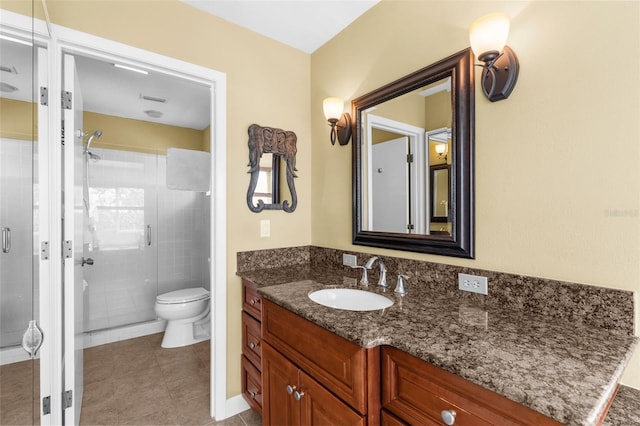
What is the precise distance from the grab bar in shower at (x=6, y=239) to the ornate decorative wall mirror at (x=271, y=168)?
126 cm

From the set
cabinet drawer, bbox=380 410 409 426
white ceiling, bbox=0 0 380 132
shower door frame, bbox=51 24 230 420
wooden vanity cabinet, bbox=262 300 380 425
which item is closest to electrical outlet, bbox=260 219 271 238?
shower door frame, bbox=51 24 230 420

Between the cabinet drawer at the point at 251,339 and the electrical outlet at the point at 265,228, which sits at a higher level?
the electrical outlet at the point at 265,228

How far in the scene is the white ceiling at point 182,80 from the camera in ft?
3.10

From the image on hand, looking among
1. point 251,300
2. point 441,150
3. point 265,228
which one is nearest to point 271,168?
point 265,228

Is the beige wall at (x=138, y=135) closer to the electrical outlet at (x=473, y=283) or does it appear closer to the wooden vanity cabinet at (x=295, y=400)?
the wooden vanity cabinet at (x=295, y=400)

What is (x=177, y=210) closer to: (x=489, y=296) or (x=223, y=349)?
(x=223, y=349)

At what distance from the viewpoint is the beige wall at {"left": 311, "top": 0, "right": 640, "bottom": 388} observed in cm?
95

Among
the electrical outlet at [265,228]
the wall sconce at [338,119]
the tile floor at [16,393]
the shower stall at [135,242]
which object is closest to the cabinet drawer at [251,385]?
the electrical outlet at [265,228]

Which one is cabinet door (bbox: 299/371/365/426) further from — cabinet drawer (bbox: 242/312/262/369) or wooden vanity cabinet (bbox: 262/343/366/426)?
cabinet drawer (bbox: 242/312/262/369)

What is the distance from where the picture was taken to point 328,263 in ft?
6.97

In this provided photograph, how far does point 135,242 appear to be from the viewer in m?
3.30

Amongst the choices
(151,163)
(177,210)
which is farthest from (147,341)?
(151,163)

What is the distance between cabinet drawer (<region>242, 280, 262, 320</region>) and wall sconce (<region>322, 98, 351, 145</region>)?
110cm

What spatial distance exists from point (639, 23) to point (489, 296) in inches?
40.6
